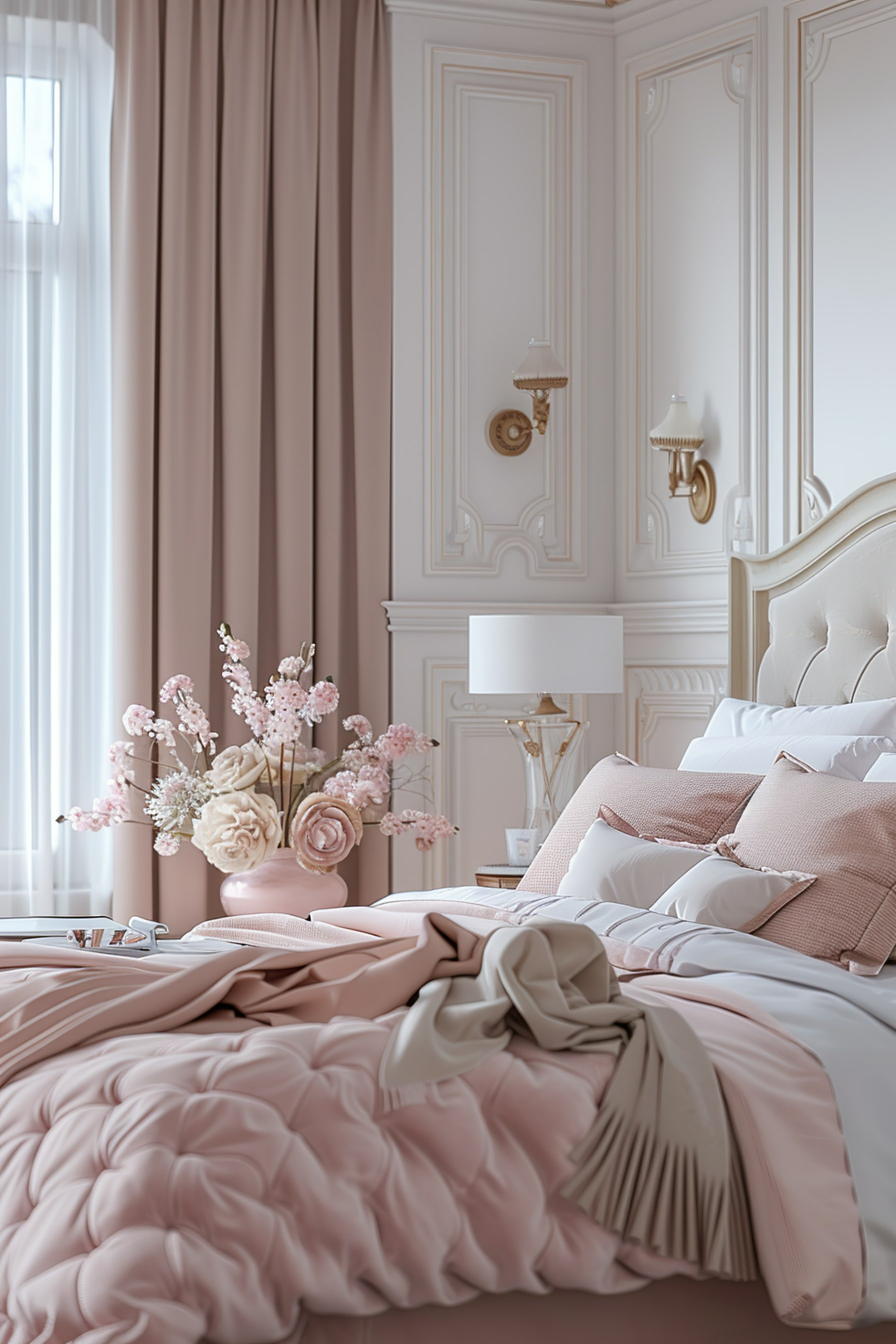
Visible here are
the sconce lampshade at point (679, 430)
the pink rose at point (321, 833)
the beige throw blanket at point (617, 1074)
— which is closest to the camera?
the beige throw blanket at point (617, 1074)

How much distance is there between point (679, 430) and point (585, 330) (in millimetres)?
623

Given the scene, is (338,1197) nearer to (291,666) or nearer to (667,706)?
(291,666)

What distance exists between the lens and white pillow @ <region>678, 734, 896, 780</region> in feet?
9.99

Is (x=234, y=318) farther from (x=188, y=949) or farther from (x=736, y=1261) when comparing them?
(x=736, y=1261)

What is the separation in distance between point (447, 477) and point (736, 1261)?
323cm

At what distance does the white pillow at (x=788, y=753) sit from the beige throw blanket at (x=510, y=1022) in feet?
3.64

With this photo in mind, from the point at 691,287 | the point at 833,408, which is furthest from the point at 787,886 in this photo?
the point at 691,287

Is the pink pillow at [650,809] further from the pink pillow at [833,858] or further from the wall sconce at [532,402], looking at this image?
the wall sconce at [532,402]

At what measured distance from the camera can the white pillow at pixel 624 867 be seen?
2.73 meters

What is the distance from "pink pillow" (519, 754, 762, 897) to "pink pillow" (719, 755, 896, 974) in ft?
0.63

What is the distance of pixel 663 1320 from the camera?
1.76 m

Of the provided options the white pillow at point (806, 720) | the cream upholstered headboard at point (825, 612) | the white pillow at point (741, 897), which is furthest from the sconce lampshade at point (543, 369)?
the white pillow at point (741, 897)

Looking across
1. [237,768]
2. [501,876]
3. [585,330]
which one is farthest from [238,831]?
[585,330]

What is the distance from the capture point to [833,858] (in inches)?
100
